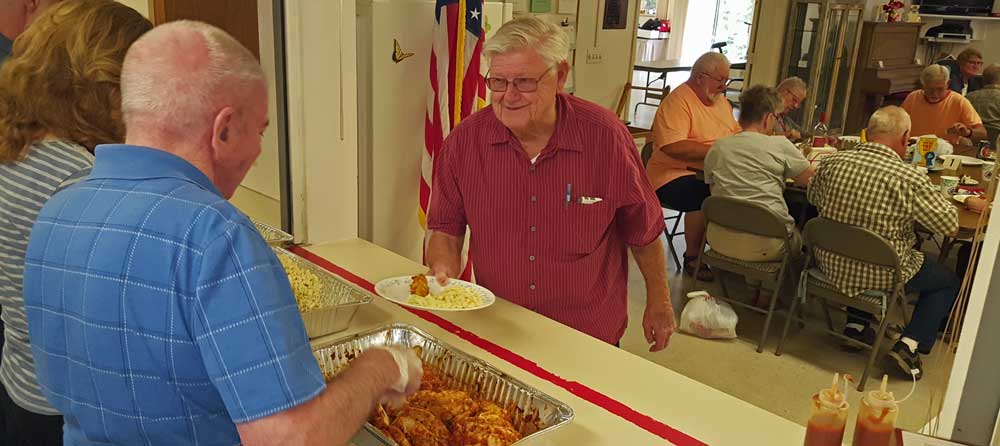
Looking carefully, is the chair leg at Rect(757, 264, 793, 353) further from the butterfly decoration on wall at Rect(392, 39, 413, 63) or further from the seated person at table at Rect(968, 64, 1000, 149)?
the seated person at table at Rect(968, 64, 1000, 149)

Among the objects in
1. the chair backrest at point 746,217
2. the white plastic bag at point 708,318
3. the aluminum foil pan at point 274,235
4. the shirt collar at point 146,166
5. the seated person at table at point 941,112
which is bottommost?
the white plastic bag at point 708,318

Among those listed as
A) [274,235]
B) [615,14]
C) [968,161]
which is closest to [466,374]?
[274,235]

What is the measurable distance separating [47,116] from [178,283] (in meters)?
0.61

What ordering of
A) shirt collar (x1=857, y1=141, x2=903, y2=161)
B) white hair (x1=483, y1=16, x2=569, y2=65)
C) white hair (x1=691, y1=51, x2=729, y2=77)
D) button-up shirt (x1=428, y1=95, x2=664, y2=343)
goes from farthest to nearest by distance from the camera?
white hair (x1=691, y1=51, x2=729, y2=77), shirt collar (x1=857, y1=141, x2=903, y2=161), button-up shirt (x1=428, y1=95, x2=664, y2=343), white hair (x1=483, y1=16, x2=569, y2=65)

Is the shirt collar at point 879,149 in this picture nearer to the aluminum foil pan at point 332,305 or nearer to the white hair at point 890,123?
the white hair at point 890,123

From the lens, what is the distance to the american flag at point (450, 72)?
276 cm

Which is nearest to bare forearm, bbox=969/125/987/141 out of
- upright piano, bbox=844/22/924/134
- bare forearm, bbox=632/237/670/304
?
upright piano, bbox=844/22/924/134

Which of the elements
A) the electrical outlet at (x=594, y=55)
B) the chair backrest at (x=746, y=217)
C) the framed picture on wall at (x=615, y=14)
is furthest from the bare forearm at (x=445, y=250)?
the framed picture on wall at (x=615, y=14)

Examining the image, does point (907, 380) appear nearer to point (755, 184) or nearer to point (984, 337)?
point (755, 184)

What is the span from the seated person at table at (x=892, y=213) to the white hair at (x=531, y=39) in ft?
6.88

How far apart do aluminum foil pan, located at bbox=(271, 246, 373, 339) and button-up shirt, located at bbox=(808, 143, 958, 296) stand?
8.05 feet

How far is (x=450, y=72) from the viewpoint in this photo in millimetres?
2820

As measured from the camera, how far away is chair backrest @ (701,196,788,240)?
362cm

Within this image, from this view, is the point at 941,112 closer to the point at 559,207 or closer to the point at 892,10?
the point at 892,10
